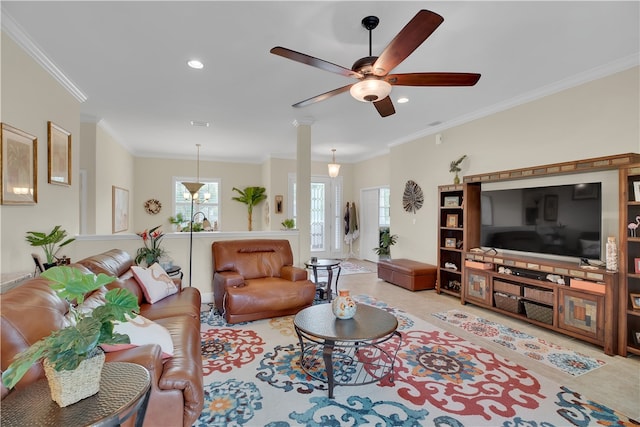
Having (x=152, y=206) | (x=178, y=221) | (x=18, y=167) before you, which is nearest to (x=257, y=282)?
(x=18, y=167)

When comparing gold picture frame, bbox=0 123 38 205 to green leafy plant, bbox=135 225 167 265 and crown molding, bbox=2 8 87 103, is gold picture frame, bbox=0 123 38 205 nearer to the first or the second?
crown molding, bbox=2 8 87 103

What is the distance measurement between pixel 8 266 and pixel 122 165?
4299 mm

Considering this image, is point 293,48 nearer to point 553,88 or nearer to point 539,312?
point 553,88

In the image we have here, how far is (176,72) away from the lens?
127 inches

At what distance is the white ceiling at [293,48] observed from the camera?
7.35ft

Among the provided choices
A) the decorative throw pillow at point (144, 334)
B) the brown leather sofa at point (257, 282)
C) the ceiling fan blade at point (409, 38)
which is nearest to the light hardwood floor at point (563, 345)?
the brown leather sofa at point (257, 282)

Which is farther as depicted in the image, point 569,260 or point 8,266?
point 569,260

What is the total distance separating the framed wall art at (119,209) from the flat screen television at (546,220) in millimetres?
6061

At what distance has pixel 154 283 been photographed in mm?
3027

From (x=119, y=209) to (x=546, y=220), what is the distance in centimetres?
680

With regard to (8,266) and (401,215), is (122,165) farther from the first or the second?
(401,215)

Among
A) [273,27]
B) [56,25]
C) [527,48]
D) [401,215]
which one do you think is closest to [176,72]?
[56,25]

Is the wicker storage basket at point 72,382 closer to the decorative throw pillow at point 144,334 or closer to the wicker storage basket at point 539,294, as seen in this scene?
the decorative throw pillow at point 144,334

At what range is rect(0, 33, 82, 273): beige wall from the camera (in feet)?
7.91
